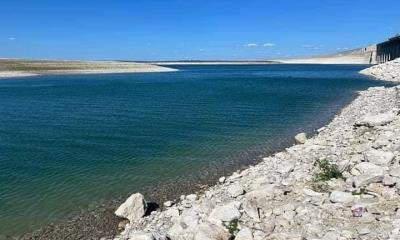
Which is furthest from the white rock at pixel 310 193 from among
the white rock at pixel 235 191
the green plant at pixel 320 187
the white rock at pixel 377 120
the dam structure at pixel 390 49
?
the dam structure at pixel 390 49

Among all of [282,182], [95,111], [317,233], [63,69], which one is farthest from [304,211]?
[63,69]

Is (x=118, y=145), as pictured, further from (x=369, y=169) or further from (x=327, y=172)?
(x=369, y=169)

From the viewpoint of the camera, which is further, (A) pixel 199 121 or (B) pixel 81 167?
(A) pixel 199 121

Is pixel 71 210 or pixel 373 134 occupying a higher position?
pixel 373 134

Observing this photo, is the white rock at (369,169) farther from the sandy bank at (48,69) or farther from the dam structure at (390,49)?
the sandy bank at (48,69)

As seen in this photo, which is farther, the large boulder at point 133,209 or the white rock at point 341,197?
the large boulder at point 133,209

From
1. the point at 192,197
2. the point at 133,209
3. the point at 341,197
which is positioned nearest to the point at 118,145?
the point at 192,197

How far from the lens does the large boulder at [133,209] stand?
1467cm

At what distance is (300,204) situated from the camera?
12.3 meters

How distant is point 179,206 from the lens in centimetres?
1520

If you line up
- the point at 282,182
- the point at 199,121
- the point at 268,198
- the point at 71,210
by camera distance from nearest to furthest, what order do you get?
the point at 268,198, the point at 282,182, the point at 71,210, the point at 199,121

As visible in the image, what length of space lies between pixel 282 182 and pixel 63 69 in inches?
5450

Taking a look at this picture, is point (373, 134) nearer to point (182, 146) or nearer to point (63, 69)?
point (182, 146)

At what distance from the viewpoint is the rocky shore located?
10.9 m
